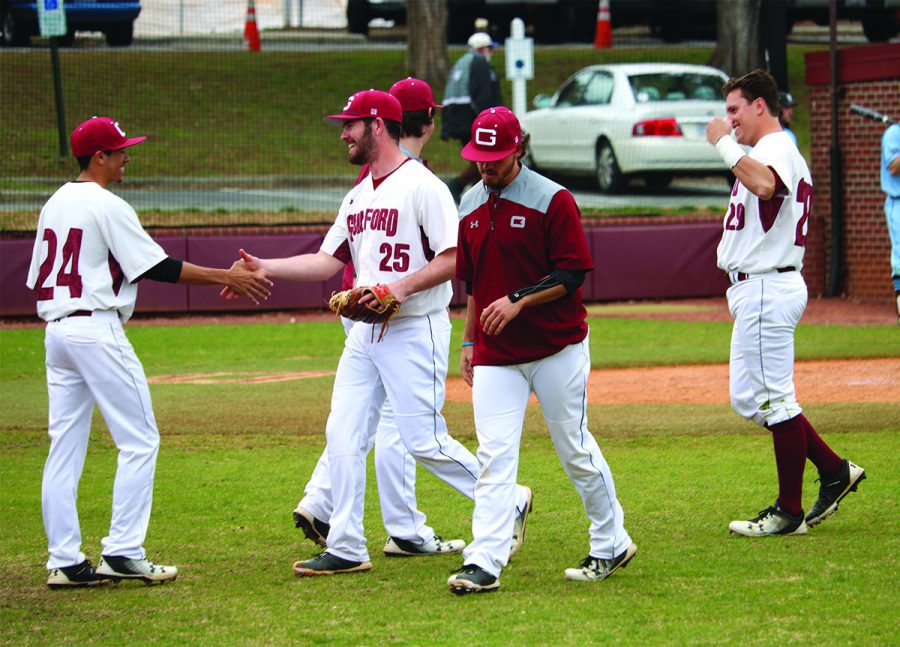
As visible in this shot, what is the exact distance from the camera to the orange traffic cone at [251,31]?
66.6 ft

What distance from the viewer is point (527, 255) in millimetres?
5340

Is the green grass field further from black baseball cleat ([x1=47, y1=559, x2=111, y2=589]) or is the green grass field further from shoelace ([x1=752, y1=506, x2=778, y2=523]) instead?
shoelace ([x1=752, y1=506, x2=778, y2=523])

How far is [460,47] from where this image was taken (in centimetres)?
2581

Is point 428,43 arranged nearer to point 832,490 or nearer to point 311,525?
point 832,490

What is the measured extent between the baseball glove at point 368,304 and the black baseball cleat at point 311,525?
1029 millimetres

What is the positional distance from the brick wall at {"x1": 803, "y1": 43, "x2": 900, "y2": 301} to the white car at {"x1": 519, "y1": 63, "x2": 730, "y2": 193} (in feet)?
4.32

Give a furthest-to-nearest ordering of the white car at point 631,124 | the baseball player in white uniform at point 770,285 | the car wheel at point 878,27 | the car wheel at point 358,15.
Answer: the car wheel at point 878,27 < the car wheel at point 358,15 < the white car at point 631,124 < the baseball player in white uniform at point 770,285

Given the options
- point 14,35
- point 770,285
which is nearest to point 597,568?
point 770,285

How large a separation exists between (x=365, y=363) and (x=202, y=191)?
1142 centimetres

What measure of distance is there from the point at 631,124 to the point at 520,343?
12.3 metres

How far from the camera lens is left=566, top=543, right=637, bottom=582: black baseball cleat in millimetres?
5410

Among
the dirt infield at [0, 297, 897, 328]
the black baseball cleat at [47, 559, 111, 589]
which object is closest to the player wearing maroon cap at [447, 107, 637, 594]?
the black baseball cleat at [47, 559, 111, 589]

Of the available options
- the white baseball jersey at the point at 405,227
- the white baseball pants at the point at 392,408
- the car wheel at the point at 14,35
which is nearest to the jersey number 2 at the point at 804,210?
the white baseball jersey at the point at 405,227

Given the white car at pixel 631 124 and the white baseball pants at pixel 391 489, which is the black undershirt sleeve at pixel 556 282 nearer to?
the white baseball pants at pixel 391 489
